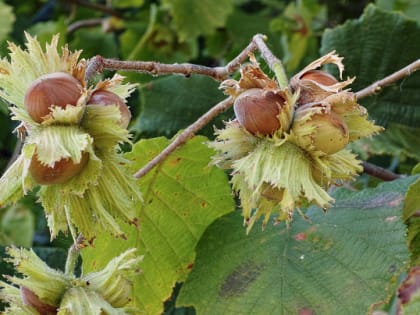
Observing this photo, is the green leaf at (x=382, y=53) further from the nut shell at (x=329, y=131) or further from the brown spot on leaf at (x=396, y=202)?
the nut shell at (x=329, y=131)

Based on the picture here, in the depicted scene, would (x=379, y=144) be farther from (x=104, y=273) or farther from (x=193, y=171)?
(x=104, y=273)

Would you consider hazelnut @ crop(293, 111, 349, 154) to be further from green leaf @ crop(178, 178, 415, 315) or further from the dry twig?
green leaf @ crop(178, 178, 415, 315)

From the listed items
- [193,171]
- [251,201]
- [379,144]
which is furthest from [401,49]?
[251,201]

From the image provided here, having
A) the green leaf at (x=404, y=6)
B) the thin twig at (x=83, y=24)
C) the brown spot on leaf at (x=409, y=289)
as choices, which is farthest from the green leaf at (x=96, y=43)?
the brown spot on leaf at (x=409, y=289)

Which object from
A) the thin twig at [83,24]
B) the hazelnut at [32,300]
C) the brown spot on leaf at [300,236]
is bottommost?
the brown spot on leaf at [300,236]

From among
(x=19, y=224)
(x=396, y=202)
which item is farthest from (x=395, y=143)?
(x=19, y=224)
